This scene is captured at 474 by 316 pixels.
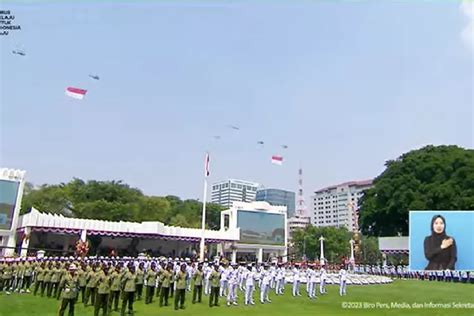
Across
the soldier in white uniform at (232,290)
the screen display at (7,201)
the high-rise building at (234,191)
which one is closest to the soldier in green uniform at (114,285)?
the soldier in white uniform at (232,290)

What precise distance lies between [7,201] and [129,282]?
27.8 metres

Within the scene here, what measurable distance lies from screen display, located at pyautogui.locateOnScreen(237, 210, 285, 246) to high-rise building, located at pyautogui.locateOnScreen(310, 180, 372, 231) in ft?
266

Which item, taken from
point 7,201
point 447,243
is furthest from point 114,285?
point 7,201

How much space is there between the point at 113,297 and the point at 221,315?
3.13 metres

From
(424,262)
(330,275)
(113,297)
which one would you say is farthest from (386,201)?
(113,297)

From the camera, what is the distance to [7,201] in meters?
37.0

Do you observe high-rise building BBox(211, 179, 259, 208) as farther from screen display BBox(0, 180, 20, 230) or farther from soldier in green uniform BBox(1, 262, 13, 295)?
soldier in green uniform BBox(1, 262, 13, 295)

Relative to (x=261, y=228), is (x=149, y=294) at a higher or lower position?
lower

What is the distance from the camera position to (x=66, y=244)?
4506cm

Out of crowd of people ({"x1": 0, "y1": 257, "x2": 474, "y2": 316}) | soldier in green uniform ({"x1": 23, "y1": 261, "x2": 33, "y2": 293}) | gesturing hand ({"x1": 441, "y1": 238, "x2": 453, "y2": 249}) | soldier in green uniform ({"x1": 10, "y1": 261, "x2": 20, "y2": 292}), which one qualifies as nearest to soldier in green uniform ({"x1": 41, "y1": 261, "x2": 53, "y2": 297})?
crowd of people ({"x1": 0, "y1": 257, "x2": 474, "y2": 316})

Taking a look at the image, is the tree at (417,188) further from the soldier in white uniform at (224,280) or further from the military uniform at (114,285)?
the military uniform at (114,285)

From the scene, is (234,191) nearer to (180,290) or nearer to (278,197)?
(278,197)

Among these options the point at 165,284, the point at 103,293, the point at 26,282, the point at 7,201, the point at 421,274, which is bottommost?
the point at 26,282

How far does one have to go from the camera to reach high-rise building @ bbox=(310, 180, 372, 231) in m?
137
